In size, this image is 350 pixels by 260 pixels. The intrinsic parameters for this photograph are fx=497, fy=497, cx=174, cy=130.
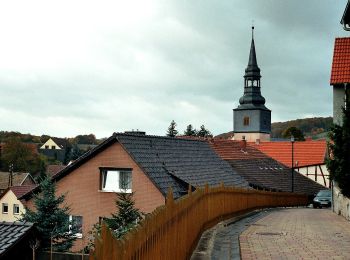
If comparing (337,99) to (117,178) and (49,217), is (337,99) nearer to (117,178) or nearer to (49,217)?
(117,178)

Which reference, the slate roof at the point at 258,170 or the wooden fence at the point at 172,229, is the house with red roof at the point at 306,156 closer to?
the slate roof at the point at 258,170

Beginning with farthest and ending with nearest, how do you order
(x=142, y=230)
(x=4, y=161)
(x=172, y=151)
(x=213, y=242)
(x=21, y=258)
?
1. (x=4, y=161)
2. (x=172, y=151)
3. (x=21, y=258)
4. (x=213, y=242)
5. (x=142, y=230)

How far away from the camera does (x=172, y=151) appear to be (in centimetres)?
2944

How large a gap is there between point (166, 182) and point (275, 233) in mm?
12320

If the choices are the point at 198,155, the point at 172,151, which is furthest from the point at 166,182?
the point at 198,155

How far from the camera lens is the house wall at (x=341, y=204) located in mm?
20281

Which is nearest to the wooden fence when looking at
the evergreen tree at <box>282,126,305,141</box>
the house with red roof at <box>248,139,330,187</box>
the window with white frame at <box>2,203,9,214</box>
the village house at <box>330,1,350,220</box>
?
the village house at <box>330,1,350,220</box>

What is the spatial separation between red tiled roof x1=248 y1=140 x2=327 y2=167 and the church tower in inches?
1916

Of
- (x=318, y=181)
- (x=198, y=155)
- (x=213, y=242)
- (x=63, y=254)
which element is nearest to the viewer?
(x=213, y=242)

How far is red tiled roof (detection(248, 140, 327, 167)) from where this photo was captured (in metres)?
60.9

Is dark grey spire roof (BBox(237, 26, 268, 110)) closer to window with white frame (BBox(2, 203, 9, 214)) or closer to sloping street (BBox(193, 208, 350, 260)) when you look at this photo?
window with white frame (BBox(2, 203, 9, 214))

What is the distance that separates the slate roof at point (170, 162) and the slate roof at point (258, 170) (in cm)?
631

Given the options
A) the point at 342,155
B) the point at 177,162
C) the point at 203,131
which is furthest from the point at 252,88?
the point at 342,155

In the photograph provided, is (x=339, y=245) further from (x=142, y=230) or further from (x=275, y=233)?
(x=142, y=230)
